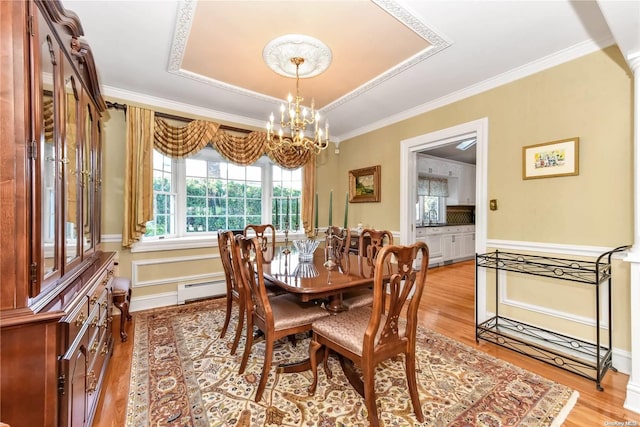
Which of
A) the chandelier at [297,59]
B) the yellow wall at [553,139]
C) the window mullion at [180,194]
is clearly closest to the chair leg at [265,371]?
the chandelier at [297,59]

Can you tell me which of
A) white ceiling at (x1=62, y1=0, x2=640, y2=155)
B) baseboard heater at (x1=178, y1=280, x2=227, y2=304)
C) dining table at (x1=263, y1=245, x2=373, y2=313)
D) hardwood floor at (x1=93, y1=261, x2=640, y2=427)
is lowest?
hardwood floor at (x1=93, y1=261, x2=640, y2=427)

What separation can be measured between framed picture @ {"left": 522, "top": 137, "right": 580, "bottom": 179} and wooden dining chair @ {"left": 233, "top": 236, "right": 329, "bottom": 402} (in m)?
2.21

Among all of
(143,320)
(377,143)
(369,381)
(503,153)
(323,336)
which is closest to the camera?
(369,381)

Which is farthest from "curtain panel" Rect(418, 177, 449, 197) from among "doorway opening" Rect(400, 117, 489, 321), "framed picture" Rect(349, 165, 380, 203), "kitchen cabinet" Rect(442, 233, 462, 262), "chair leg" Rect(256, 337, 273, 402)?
"chair leg" Rect(256, 337, 273, 402)

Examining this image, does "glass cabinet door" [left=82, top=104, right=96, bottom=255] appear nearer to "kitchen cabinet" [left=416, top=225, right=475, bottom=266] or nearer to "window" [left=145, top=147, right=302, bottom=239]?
"window" [left=145, top=147, right=302, bottom=239]

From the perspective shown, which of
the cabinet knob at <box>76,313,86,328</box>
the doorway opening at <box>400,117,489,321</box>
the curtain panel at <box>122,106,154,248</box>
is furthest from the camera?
the curtain panel at <box>122,106,154,248</box>

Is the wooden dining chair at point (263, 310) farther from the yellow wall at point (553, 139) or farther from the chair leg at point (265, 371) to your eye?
the yellow wall at point (553, 139)

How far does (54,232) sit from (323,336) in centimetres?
146

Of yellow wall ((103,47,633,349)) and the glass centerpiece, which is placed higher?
yellow wall ((103,47,633,349))

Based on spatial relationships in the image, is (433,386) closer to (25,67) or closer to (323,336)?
(323,336)

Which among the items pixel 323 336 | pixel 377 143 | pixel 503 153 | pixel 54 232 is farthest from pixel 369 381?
pixel 377 143

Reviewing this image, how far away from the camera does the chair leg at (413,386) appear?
1480 mm

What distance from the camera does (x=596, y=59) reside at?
2088 millimetres

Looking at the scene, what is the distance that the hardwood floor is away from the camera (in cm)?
152
